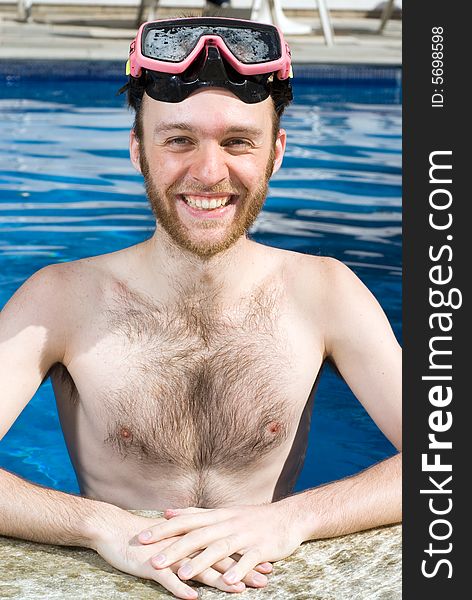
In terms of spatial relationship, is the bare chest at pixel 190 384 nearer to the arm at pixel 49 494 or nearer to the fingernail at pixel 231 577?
the arm at pixel 49 494

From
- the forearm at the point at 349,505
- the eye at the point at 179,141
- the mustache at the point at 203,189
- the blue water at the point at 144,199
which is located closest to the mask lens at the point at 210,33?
the eye at the point at 179,141

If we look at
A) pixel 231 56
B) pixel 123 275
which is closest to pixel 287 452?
pixel 123 275

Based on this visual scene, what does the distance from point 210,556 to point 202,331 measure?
71cm

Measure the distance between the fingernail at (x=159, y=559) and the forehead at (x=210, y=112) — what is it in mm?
1027

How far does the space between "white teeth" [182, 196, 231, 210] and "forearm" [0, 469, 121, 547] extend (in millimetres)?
753

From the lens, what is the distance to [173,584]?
2.36 meters

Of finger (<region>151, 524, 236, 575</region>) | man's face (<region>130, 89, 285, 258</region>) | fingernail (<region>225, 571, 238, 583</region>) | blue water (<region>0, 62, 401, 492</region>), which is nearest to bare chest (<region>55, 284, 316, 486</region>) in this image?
man's face (<region>130, 89, 285, 258</region>)

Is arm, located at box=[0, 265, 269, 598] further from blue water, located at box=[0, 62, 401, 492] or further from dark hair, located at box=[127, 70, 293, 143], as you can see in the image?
Answer: blue water, located at box=[0, 62, 401, 492]

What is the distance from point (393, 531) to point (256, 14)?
1098 centimetres

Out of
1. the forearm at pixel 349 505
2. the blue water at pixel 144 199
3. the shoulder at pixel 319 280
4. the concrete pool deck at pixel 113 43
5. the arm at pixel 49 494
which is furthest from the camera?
the concrete pool deck at pixel 113 43

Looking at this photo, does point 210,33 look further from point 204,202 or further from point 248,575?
point 248,575

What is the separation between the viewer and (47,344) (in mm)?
2848

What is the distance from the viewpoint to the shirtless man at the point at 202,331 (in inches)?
108

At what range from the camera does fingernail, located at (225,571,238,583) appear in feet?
7.77
